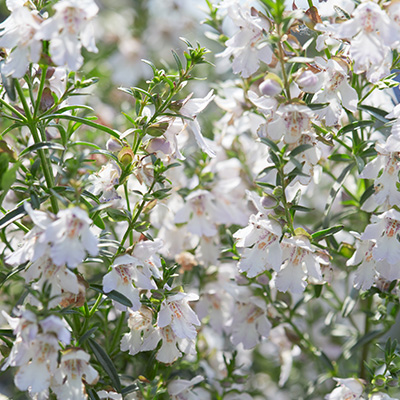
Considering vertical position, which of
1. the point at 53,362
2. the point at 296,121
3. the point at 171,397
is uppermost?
the point at 296,121

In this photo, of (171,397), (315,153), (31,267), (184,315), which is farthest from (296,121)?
(171,397)

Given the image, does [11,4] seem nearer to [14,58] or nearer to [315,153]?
[14,58]

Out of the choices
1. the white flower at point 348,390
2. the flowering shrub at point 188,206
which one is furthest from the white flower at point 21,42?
the white flower at point 348,390

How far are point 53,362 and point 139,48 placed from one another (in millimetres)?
2241

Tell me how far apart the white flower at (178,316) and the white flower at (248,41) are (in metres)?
0.46

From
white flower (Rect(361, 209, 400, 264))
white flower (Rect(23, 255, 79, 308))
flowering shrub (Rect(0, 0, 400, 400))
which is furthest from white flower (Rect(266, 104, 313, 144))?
white flower (Rect(23, 255, 79, 308))

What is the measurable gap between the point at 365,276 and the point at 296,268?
0.52 ft

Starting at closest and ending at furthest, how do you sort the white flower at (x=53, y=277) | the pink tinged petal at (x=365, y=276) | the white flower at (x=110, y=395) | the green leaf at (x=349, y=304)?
the white flower at (x=53, y=277) → the white flower at (x=110, y=395) → the pink tinged petal at (x=365, y=276) → the green leaf at (x=349, y=304)

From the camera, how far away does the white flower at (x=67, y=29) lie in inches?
35.4

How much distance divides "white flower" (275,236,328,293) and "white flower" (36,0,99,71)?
0.55m

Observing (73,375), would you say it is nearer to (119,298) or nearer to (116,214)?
(119,298)

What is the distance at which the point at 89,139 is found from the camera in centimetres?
168

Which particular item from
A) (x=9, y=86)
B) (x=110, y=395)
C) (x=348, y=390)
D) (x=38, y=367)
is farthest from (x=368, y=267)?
(x=9, y=86)

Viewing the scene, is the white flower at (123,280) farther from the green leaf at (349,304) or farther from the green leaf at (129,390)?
the green leaf at (349,304)
